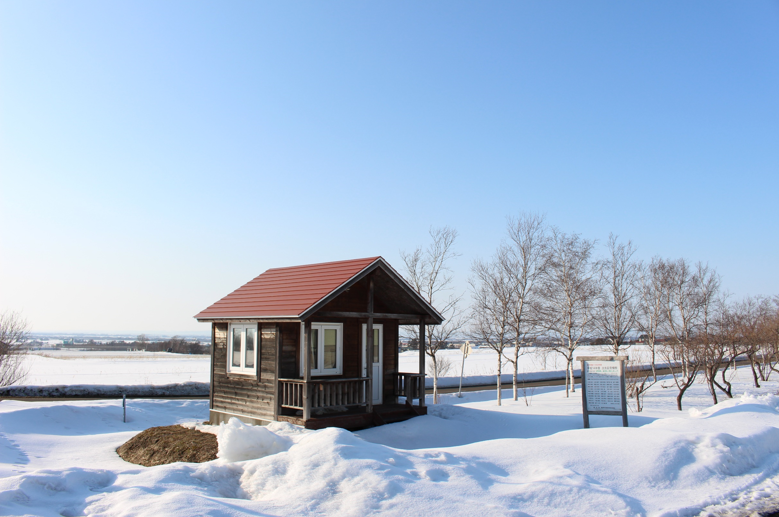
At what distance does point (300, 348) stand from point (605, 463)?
8672 millimetres

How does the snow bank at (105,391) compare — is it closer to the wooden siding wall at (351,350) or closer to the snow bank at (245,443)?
the wooden siding wall at (351,350)

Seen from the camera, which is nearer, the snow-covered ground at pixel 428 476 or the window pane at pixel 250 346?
the snow-covered ground at pixel 428 476

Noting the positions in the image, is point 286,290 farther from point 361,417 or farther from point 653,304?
point 653,304

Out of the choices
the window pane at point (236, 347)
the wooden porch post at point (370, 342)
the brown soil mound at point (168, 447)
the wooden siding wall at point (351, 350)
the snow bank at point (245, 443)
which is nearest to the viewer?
the snow bank at point (245, 443)

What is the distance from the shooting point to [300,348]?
15.3 metres

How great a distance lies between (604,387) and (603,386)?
0.04 m

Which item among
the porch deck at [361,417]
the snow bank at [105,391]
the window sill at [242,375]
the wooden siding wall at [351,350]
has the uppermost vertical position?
the wooden siding wall at [351,350]

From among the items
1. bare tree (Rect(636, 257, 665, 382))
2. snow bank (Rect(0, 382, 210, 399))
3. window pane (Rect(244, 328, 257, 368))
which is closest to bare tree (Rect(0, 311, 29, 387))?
snow bank (Rect(0, 382, 210, 399))

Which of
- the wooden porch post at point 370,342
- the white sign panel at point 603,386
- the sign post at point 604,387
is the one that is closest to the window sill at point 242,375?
the wooden porch post at point 370,342

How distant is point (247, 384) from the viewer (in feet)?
51.6

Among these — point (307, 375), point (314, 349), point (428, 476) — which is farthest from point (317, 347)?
point (428, 476)

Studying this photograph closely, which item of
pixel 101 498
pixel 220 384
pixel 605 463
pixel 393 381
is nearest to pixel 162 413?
pixel 220 384

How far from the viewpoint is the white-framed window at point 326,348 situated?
15.3 m

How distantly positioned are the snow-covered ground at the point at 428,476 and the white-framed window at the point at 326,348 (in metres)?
2.27
